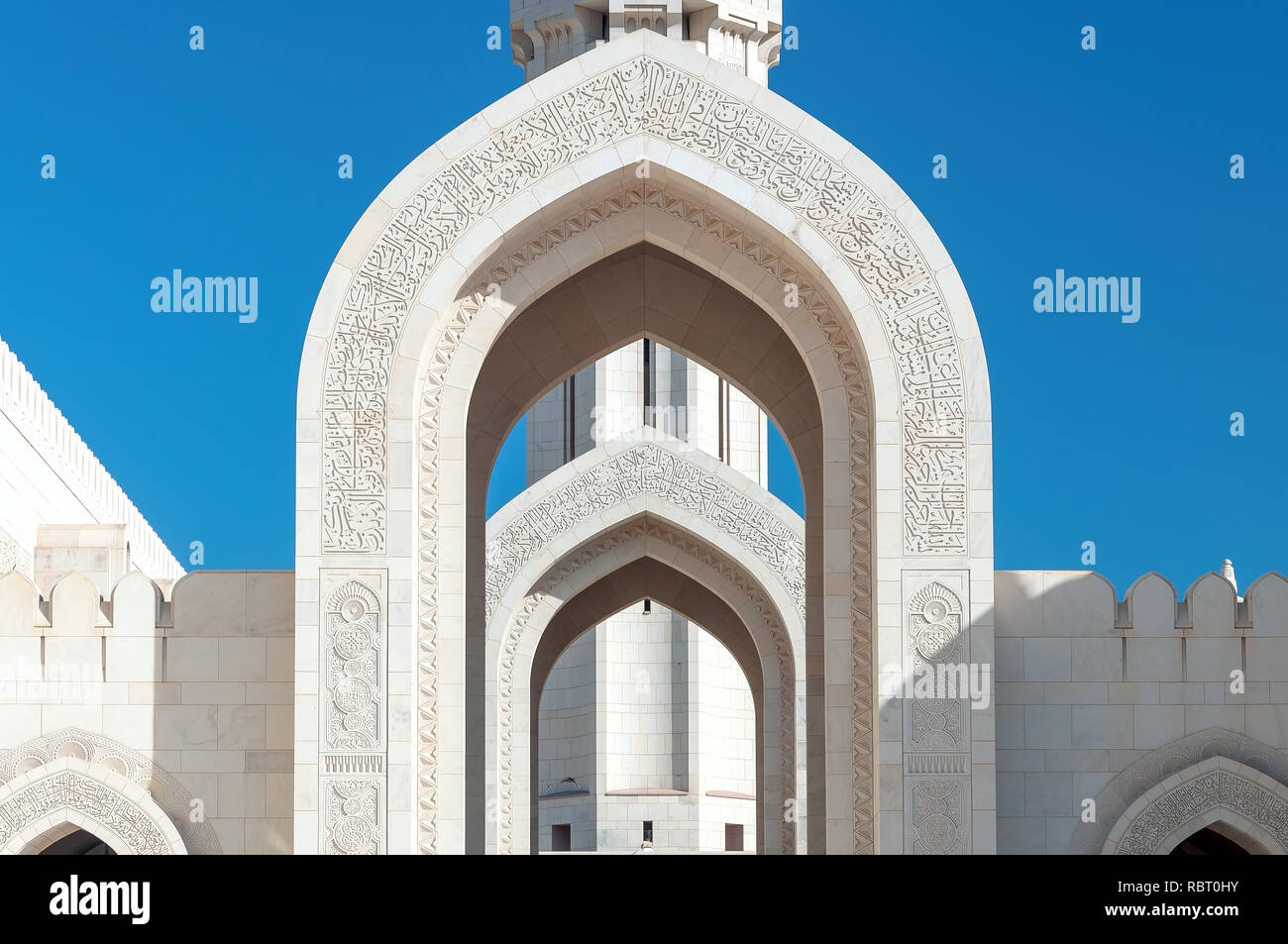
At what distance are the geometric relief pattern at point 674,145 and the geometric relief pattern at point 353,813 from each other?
1324 mm

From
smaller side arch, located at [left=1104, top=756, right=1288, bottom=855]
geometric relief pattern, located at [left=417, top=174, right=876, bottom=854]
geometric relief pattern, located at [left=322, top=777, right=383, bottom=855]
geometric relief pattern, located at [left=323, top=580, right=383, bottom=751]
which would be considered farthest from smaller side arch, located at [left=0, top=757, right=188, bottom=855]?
smaller side arch, located at [left=1104, top=756, right=1288, bottom=855]

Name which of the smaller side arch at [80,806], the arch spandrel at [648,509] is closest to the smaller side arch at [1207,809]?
the smaller side arch at [80,806]

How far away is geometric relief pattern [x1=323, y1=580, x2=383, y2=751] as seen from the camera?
9.91 m

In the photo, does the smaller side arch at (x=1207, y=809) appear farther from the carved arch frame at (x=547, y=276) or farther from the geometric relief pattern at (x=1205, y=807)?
the carved arch frame at (x=547, y=276)

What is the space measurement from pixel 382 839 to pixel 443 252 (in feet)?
11.1

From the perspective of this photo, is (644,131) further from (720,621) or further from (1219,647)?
(720,621)

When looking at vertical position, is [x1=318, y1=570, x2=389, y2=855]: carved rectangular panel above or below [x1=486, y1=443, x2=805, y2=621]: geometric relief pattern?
below

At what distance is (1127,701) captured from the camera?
34.7ft

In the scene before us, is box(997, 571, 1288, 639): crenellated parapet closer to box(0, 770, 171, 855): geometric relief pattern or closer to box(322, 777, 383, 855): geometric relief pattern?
box(322, 777, 383, 855): geometric relief pattern

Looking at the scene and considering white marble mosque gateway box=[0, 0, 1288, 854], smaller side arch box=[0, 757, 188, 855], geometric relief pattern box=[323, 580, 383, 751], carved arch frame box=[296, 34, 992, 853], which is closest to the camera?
geometric relief pattern box=[323, 580, 383, 751]

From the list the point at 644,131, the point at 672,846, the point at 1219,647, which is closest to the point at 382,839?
the point at 644,131

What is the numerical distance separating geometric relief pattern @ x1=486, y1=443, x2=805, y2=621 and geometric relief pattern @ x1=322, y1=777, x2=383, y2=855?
25.5 ft

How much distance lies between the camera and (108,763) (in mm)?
10438
